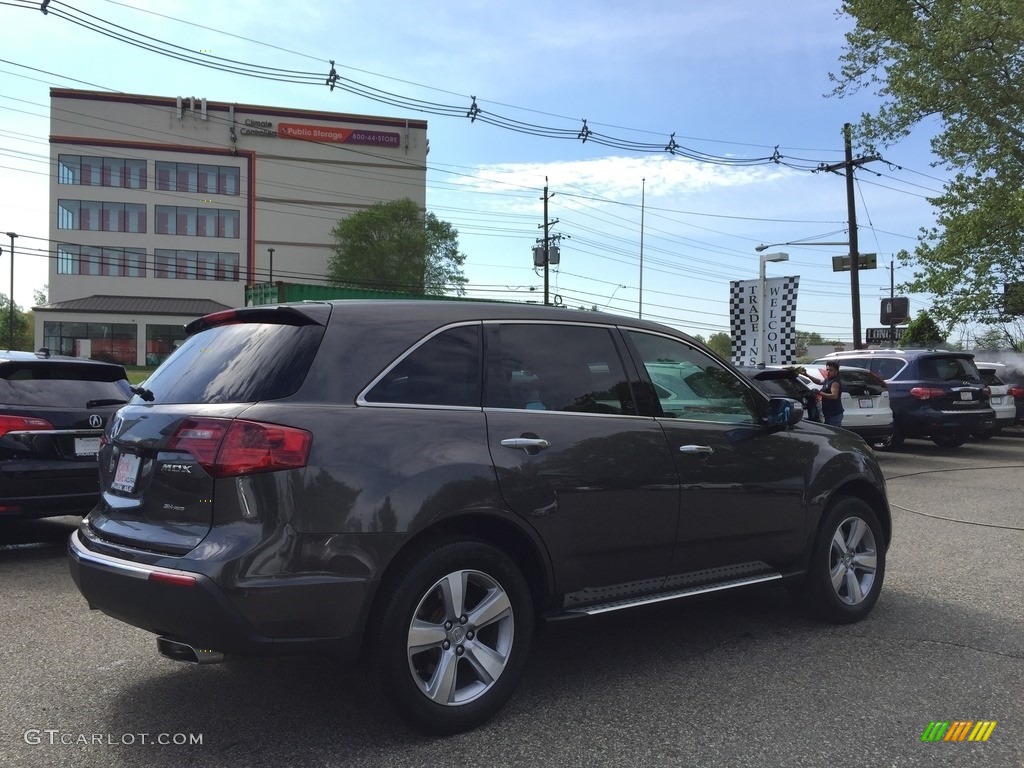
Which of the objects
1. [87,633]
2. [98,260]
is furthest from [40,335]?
[87,633]

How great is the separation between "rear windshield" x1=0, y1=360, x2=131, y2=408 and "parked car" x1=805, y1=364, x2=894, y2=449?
10.4 m

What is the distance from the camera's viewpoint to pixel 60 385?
6.44 meters

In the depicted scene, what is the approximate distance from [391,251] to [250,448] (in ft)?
215

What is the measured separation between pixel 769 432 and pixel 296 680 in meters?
2.67

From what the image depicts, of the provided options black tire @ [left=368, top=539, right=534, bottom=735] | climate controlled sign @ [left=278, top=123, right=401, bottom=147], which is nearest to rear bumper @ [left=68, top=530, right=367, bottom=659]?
black tire @ [left=368, top=539, right=534, bottom=735]

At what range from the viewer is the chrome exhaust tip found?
9.99ft

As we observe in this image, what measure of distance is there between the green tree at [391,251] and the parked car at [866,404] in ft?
179

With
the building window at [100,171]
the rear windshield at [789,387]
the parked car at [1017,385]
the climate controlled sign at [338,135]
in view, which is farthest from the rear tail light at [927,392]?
the building window at [100,171]

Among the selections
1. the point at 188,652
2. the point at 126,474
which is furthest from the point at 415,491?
the point at 126,474

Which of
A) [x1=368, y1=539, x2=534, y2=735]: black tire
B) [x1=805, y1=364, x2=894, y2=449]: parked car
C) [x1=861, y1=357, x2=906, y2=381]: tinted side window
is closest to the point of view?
[x1=368, y1=539, x2=534, y2=735]: black tire

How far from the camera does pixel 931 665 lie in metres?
4.20

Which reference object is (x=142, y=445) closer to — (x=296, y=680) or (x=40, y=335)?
(x=296, y=680)

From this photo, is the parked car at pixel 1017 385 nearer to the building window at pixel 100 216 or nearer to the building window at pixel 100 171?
the building window at pixel 100 216

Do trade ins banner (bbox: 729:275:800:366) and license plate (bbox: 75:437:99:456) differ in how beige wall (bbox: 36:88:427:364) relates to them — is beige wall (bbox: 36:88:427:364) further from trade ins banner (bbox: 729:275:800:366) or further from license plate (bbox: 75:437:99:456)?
license plate (bbox: 75:437:99:456)
